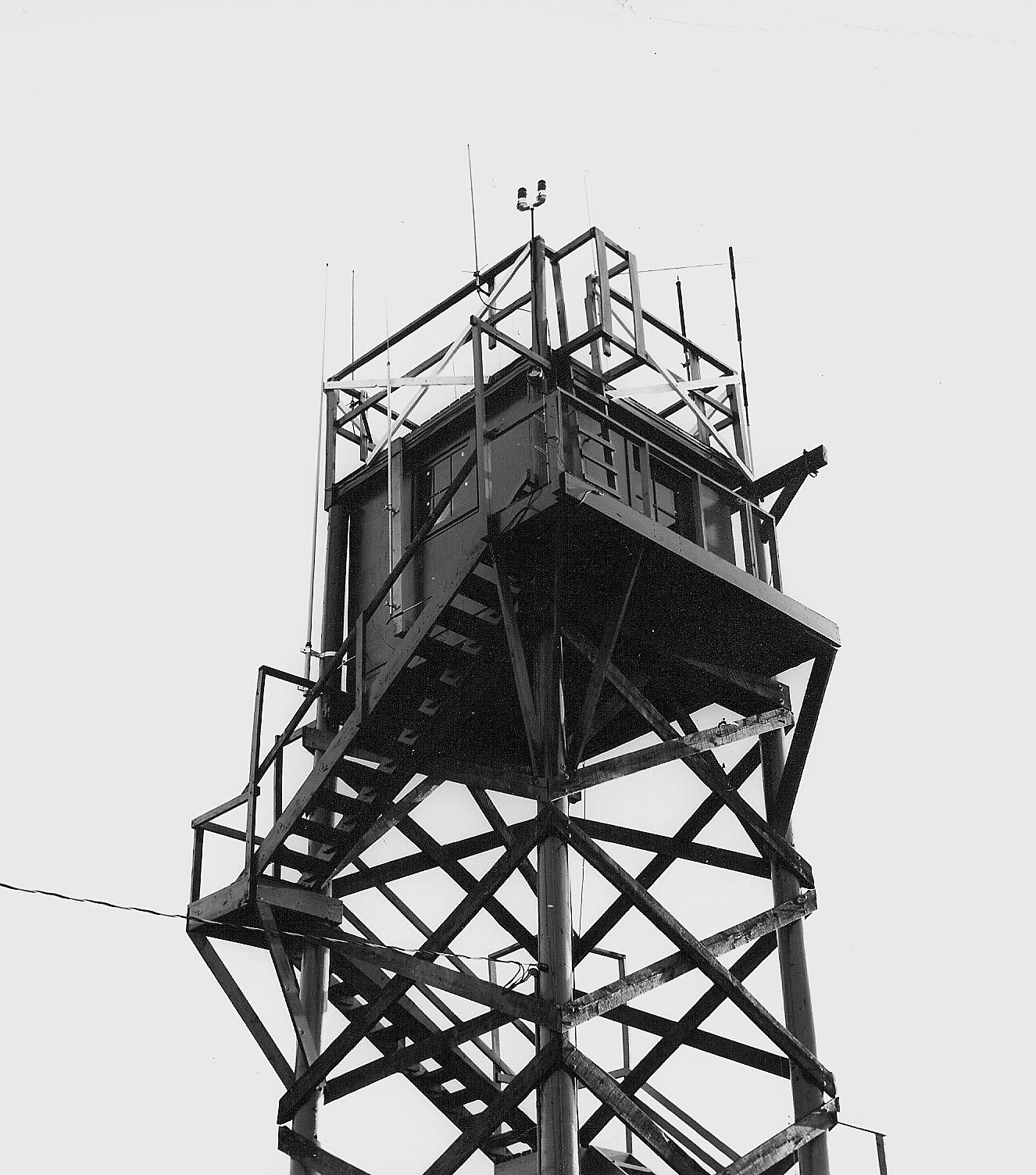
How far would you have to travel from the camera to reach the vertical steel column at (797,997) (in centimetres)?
1505

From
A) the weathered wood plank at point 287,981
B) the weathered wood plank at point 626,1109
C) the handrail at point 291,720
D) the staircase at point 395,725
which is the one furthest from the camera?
the weathered wood plank at point 287,981

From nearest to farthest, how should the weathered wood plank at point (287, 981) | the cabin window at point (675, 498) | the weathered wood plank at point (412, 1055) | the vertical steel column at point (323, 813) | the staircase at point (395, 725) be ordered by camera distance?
the weathered wood plank at point (412, 1055) < the staircase at point (395, 725) < the weathered wood plank at point (287, 981) < the vertical steel column at point (323, 813) < the cabin window at point (675, 498)

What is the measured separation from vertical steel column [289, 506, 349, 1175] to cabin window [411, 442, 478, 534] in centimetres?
139

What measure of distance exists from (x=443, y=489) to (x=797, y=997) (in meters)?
6.88

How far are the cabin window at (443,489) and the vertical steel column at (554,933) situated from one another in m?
2.42

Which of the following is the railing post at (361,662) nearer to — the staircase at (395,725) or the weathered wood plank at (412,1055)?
the staircase at (395,725)

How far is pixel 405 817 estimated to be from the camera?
53.3ft

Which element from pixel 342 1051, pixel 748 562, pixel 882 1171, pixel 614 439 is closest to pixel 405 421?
pixel 614 439

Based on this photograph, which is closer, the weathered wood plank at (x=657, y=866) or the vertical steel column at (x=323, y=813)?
the vertical steel column at (x=323, y=813)

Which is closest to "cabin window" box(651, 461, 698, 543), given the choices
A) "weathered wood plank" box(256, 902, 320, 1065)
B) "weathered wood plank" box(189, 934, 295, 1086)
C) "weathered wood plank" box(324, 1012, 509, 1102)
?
"weathered wood plank" box(324, 1012, 509, 1102)

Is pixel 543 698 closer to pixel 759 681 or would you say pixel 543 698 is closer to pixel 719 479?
pixel 759 681

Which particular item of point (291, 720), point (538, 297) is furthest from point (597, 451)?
point (291, 720)

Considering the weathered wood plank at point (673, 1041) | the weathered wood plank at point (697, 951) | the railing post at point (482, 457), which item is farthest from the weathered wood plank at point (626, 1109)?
the railing post at point (482, 457)

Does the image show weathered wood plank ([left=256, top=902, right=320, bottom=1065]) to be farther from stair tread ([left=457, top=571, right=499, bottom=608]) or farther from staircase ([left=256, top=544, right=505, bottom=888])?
stair tread ([left=457, top=571, right=499, bottom=608])
